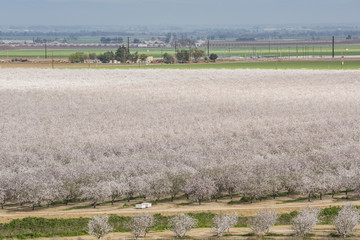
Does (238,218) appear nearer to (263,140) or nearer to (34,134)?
(263,140)

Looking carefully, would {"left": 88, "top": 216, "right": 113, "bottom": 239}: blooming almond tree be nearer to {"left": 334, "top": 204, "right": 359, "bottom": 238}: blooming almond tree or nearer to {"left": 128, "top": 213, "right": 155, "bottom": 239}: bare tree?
{"left": 128, "top": 213, "right": 155, "bottom": 239}: bare tree

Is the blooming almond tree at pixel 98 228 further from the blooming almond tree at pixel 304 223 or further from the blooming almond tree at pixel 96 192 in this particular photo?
the blooming almond tree at pixel 304 223

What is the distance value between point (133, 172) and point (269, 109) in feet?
88.6

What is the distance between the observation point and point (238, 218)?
94.6 ft

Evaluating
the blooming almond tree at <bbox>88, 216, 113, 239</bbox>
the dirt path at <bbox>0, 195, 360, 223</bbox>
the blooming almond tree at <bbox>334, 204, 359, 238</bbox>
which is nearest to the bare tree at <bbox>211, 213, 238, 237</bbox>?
the dirt path at <bbox>0, 195, 360, 223</bbox>

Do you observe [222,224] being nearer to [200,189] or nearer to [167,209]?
[167,209]

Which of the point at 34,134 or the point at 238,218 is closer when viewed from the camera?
the point at 238,218

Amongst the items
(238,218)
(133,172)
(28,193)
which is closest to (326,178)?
(238,218)

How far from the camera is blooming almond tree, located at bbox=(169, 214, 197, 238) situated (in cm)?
2612

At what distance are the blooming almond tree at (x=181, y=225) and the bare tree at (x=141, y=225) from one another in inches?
34.3

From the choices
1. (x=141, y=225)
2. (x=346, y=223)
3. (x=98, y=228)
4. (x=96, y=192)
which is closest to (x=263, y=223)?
(x=346, y=223)

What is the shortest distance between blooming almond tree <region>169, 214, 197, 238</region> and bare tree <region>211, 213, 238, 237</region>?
2.80ft

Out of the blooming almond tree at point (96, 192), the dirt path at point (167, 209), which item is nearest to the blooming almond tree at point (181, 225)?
the dirt path at point (167, 209)

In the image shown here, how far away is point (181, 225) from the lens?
26125mm
